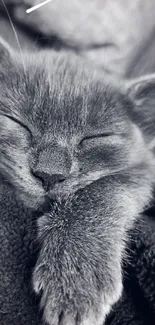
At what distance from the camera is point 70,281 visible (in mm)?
579

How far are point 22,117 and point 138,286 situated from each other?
355mm

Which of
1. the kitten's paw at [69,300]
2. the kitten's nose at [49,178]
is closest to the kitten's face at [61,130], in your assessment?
the kitten's nose at [49,178]

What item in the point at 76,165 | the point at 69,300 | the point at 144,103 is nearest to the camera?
the point at 69,300

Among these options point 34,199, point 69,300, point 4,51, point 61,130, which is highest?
point 4,51

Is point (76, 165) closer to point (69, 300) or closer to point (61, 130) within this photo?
point (61, 130)

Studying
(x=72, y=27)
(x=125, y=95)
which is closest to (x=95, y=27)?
(x=72, y=27)

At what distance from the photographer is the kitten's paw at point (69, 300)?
1.84ft

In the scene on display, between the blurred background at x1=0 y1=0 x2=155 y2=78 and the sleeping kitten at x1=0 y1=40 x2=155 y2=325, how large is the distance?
39mm

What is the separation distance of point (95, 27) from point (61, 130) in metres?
0.21

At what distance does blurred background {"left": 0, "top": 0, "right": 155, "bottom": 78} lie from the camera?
0.71 m

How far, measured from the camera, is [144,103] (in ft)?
2.54

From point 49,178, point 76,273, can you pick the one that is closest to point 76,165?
point 49,178

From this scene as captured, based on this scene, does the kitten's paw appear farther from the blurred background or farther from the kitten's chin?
the blurred background

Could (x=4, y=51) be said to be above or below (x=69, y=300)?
above
